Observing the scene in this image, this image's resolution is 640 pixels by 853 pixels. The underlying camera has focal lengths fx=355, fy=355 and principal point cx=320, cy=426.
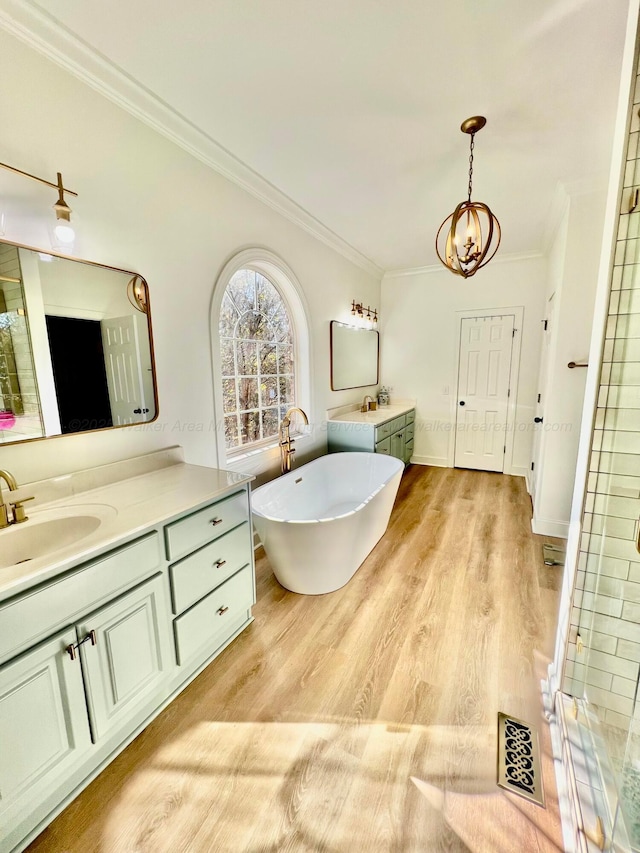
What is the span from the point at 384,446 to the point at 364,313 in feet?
5.57

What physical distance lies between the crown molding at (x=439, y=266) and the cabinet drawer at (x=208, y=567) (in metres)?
4.02

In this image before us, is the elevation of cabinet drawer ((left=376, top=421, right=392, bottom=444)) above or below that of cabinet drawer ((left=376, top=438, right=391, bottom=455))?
above

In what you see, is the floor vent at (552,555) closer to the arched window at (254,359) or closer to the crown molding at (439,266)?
Result: the arched window at (254,359)

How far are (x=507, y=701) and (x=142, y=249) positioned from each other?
270cm

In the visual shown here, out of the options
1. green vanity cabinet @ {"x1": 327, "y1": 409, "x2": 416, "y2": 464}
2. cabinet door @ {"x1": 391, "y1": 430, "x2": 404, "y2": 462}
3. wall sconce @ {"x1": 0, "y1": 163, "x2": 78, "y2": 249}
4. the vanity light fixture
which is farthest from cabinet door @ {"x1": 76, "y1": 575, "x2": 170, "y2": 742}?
cabinet door @ {"x1": 391, "y1": 430, "x2": 404, "y2": 462}

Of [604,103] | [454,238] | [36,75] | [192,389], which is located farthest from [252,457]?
[604,103]

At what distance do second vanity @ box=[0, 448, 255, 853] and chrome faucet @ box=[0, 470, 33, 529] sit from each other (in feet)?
0.13

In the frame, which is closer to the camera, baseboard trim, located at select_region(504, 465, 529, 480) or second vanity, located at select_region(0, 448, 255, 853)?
second vanity, located at select_region(0, 448, 255, 853)

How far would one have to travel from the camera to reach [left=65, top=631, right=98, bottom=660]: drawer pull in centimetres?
108

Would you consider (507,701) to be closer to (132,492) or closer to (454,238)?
(132,492)

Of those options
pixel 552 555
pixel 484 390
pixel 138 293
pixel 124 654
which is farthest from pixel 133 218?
pixel 484 390

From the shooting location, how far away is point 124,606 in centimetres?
123

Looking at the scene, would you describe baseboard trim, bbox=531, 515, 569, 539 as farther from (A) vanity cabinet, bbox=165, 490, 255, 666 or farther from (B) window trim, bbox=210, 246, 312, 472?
(A) vanity cabinet, bbox=165, 490, 255, 666

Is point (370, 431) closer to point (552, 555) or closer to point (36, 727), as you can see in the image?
point (552, 555)
